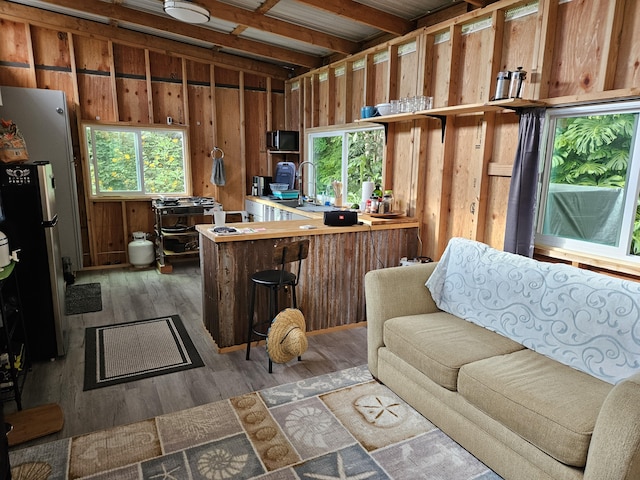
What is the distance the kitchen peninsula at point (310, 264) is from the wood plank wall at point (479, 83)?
47 centimetres

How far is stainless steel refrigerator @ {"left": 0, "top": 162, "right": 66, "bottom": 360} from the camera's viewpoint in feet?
9.22

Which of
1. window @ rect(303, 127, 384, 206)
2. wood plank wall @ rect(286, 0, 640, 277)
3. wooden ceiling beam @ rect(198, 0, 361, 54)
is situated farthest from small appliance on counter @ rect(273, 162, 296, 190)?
wooden ceiling beam @ rect(198, 0, 361, 54)

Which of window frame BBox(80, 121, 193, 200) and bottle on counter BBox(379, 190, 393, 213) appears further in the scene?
window frame BBox(80, 121, 193, 200)

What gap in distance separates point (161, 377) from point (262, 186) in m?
3.72

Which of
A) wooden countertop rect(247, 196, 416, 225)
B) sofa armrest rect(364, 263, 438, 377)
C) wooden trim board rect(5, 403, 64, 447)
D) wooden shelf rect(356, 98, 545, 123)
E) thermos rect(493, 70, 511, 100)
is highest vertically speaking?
thermos rect(493, 70, 511, 100)

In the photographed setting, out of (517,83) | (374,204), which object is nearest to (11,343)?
(374,204)

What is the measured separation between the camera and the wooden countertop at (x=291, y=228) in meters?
3.20

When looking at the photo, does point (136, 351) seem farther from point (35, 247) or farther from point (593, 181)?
point (593, 181)

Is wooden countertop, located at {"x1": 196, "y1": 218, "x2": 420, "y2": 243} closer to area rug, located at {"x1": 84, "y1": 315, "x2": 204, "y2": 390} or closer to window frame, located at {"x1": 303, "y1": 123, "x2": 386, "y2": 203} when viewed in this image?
window frame, located at {"x1": 303, "y1": 123, "x2": 386, "y2": 203}

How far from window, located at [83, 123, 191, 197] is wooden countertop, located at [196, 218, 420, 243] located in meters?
2.75

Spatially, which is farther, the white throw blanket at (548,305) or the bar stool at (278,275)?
the bar stool at (278,275)

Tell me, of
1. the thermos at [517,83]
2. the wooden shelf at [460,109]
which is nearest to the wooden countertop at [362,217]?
the wooden shelf at [460,109]

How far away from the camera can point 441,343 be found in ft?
7.72

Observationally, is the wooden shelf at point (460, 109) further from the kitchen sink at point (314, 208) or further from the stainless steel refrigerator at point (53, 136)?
the stainless steel refrigerator at point (53, 136)
